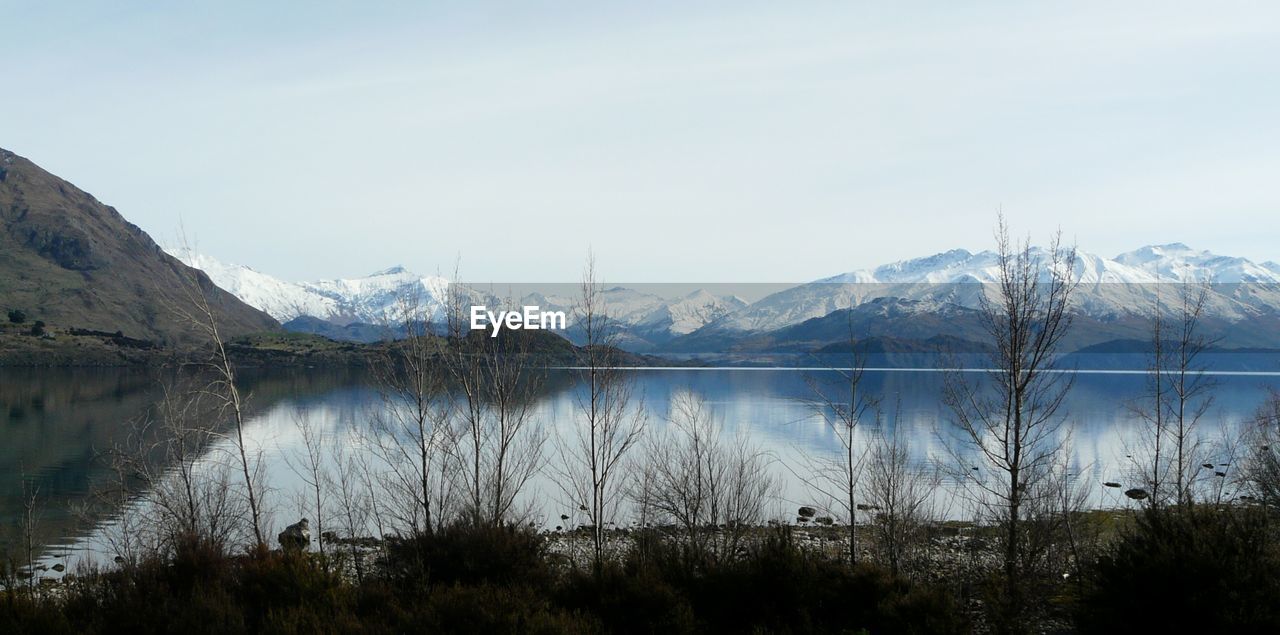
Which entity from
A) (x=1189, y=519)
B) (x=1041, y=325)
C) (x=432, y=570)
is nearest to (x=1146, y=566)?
(x=1189, y=519)

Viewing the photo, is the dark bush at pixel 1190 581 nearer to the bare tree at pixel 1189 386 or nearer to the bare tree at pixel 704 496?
the bare tree at pixel 1189 386

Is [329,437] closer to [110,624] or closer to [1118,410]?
[110,624]

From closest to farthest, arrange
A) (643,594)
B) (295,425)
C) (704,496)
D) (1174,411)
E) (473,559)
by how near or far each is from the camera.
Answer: (643,594), (473,559), (704,496), (1174,411), (295,425)

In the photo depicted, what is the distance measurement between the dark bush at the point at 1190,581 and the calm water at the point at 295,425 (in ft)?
54.1

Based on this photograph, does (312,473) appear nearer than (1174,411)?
No

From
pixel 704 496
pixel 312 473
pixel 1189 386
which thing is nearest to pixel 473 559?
pixel 704 496

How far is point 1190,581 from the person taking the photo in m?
11.7

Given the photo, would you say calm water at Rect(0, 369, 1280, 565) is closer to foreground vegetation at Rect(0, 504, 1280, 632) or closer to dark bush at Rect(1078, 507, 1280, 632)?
foreground vegetation at Rect(0, 504, 1280, 632)

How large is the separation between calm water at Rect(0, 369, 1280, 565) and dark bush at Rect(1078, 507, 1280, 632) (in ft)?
54.1

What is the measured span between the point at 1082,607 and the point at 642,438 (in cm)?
4433

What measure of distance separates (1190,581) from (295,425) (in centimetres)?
6741

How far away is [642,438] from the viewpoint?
188 feet

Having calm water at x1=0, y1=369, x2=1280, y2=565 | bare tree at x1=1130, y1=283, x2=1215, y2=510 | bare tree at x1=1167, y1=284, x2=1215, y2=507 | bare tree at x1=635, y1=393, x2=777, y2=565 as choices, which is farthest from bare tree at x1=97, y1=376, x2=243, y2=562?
bare tree at x1=1167, y1=284, x2=1215, y2=507

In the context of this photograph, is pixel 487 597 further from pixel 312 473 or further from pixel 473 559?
pixel 312 473
